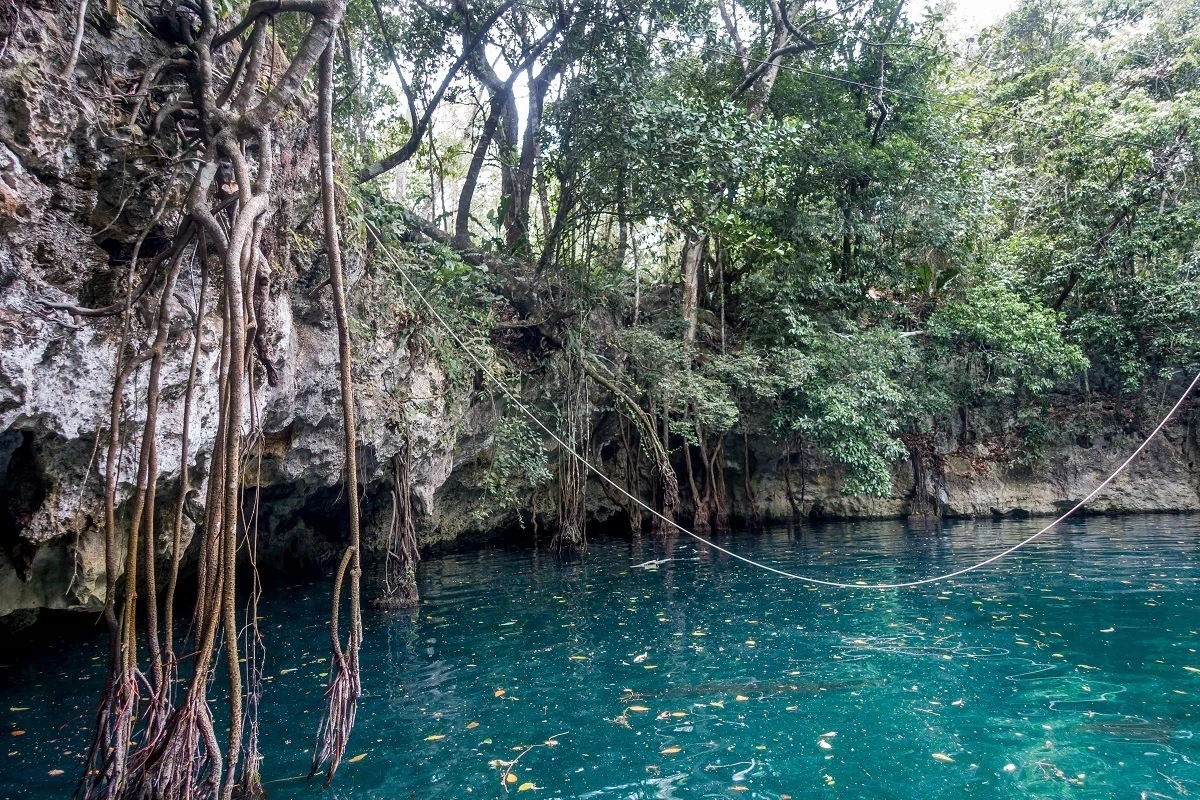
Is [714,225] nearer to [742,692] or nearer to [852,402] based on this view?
[852,402]

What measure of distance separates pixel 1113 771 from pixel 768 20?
43.4 feet

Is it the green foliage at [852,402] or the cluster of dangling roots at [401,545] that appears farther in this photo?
the green foliage at [852,402]

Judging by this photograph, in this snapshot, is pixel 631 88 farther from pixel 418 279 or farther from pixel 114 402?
pixel 114 402

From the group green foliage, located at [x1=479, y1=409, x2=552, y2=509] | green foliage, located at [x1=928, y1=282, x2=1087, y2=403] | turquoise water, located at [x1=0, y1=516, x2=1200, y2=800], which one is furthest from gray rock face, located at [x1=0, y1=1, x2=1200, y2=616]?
green foliage, located at [x1=928, y1=282, x2=1087, y2=403]

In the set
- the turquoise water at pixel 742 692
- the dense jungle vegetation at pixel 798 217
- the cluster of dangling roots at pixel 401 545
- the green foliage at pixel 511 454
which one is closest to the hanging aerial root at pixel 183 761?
the turquoise water at pixel 742 692

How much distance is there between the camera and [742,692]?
4.46 meters

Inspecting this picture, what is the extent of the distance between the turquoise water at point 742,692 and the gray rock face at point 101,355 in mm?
1295

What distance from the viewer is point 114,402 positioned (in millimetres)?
3264

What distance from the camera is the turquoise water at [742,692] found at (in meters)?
3.34

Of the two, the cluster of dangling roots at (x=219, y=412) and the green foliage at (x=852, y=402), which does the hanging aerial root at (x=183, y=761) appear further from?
the green foliage at (x=852, y=402)

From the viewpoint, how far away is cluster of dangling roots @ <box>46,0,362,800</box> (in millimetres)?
2721

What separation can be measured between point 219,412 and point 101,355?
131 centimetres

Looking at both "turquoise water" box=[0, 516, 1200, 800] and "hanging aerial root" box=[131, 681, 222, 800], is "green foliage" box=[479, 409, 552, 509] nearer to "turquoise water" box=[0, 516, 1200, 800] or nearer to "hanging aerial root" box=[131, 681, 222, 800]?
"turquoise water" box=[0, 516, 1200, 800]

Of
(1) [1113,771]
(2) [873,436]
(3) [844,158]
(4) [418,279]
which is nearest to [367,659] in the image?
(4) [418,279]
